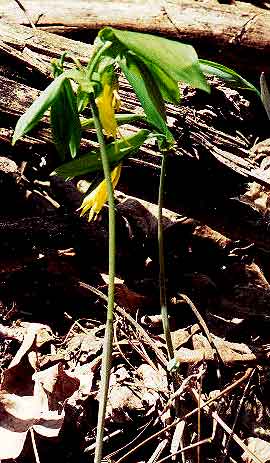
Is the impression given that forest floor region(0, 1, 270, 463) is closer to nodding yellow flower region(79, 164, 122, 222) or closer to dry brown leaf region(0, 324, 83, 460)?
dry brown leaf region(0, 324, 83, 460)

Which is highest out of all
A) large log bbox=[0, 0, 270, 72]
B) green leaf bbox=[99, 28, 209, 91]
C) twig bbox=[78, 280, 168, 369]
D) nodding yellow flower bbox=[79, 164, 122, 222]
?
green leaf bbox=[99, 28, 209, 91]

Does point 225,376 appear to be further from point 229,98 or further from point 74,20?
point 74,20

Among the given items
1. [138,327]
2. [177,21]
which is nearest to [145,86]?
[138,327]

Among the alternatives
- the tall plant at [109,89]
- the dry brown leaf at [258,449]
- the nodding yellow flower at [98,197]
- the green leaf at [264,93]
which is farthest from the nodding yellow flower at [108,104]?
the dry brown leaf at [258,449]

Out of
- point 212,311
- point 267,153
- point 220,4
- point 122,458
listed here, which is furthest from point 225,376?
point 220,4

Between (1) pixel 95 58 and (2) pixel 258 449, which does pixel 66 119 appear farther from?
(2) pixel 258 449

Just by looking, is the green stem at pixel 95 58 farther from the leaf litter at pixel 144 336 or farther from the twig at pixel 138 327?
the twig at pixel 138 327

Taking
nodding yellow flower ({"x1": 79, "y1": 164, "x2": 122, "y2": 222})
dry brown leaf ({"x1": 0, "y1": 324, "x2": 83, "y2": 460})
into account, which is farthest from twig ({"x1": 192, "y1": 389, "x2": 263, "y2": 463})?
nodding yellow flower ({"x1": 79, "y1": 164, "x2": 122, "y2": 222})
